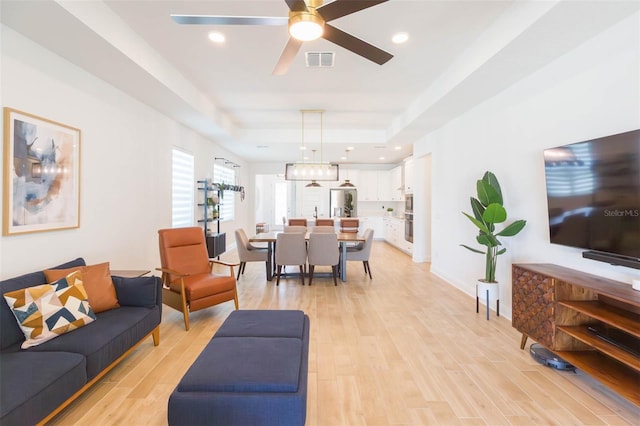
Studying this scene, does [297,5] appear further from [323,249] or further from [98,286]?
[323,249]

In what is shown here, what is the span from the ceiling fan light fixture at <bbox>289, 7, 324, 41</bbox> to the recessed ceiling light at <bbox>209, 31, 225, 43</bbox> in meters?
1.35

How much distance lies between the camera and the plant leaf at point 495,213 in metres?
3.06

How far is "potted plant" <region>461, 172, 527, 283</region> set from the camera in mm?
3061

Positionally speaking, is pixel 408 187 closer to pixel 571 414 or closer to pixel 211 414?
pixel 571 414

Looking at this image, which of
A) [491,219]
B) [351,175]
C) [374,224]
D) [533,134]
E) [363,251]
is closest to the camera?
[533,134]

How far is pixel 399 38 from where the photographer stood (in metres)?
2.91

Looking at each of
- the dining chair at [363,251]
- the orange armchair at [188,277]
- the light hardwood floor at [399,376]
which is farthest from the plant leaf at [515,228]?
the orange armchair at [188,277]

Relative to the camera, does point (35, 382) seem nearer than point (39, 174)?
Yes

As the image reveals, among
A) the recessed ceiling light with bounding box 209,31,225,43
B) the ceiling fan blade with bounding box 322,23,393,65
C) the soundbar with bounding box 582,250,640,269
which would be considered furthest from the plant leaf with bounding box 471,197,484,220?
the recessed ceiling light with bounding box 209,31,225,43

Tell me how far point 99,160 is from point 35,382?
7.63 feet

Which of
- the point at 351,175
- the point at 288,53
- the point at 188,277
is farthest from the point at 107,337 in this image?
the point at 351,175

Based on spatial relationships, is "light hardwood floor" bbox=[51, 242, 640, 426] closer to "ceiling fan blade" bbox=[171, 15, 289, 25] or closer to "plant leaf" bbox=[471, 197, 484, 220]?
"plant leaf" bbox=[471, 197, 484, 220]

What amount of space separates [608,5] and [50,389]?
13.3ft

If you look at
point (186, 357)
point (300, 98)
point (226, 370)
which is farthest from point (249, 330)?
point (300, 98)
